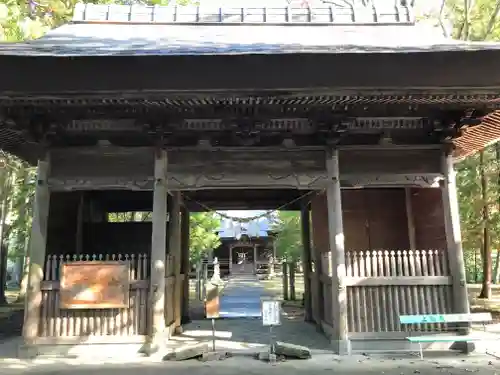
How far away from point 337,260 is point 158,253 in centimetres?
335

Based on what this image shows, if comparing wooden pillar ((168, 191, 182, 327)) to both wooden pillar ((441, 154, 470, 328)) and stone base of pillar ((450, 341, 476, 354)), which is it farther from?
stone base of pillar ((450, 341, 476, 354))

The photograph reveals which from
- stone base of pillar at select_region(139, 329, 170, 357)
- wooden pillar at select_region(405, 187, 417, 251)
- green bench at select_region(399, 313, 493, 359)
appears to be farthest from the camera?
wooden pillar at select_region(405, 187, 417, 251)

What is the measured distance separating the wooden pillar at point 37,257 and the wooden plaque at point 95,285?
479mm

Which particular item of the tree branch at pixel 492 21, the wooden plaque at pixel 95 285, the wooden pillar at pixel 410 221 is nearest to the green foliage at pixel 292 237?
the tree branch at pixel 492 21

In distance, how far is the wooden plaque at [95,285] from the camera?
763 cm

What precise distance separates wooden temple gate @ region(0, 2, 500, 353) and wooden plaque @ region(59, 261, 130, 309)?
4.4 inches

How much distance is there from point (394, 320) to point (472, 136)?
4358 mm

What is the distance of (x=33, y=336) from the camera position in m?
7.56

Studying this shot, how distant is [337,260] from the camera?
786 centimetres

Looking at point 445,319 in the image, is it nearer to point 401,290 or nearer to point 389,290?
point 401,290

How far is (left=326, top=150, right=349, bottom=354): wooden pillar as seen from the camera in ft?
25.3

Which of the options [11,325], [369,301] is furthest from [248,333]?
[11,325]

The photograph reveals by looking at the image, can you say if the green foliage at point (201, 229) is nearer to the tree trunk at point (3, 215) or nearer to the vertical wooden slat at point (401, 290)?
the tree trunk at point (3, 215)

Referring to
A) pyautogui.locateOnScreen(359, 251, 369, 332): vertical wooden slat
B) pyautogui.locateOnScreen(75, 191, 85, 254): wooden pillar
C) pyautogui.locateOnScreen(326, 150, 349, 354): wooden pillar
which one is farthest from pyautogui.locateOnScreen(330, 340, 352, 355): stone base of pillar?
pyautogui.locateOnScreen(75, 191, 85, 254): wooden pillar
